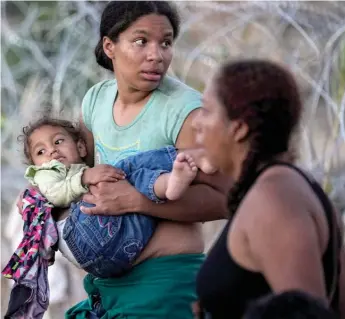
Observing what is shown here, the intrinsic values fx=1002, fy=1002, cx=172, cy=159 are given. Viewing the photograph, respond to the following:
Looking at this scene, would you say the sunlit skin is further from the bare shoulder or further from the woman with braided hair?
the bare shoulder

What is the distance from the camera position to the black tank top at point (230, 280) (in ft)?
7.97

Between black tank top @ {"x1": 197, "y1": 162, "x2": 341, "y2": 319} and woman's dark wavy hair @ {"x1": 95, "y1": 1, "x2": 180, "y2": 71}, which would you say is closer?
black tank top @ {"x1": 197, "y1": 162, "x2": 341, "y2": 319}

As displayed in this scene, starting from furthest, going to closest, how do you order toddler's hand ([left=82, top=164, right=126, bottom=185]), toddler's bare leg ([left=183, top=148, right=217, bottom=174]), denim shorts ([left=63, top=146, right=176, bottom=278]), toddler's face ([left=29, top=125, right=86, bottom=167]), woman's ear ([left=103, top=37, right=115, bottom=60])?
toddler's face ([left=29, top=125, right=86, bottom=167]) → woman's ear ([left=103, top=37, right=115, bottom=60]) → toddler's hand ([left=82, top=164, right=126, bottom=185]) → denim shorts ([left=63, top=146, right=176, bottom=278]) → toddler's bare leg ([left=183, top=148, right=217, bottom=174])

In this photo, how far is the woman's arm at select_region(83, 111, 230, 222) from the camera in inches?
131

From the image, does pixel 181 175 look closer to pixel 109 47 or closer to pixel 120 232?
pixel 120 232

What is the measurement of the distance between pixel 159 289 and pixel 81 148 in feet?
2.56

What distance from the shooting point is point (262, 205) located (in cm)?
235

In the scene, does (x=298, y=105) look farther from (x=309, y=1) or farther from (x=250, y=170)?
(x=309, y=1)

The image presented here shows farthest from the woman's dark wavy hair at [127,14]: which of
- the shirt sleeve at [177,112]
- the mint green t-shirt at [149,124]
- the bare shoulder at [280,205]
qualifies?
the bare shoulder at [280,205]

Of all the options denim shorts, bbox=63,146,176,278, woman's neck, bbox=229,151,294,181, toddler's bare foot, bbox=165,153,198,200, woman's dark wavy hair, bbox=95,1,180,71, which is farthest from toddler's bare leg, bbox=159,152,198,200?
woman's dark wavy hair, bbox=95,1,180,71

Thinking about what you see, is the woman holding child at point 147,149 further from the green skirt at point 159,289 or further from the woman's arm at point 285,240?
the woman's arm at point 285,240

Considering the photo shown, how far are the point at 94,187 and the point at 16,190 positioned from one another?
10.3ft

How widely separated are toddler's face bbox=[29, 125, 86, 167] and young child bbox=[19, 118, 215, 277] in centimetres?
14

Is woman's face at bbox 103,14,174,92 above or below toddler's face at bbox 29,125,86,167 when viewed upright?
above
